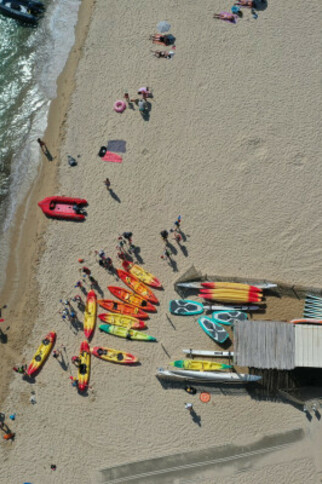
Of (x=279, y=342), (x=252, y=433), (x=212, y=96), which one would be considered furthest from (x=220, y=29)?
(x=252, y=433)

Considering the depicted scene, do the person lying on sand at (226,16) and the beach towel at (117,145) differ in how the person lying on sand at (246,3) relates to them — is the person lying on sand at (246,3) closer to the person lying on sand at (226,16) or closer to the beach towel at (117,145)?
the person lying on sand at (226,16)

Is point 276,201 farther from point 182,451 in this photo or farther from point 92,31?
point 92,31

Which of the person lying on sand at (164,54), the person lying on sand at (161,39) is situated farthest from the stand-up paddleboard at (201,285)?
the person lying on sand at (161,39)

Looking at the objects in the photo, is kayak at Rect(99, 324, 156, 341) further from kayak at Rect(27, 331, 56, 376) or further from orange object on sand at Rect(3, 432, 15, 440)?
orange object on sand at Rect(3, 432, 15, 440)

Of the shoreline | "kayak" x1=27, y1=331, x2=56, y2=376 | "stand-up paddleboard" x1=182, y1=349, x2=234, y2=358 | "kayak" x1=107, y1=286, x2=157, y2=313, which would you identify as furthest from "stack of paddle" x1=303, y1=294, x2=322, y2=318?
the shoreline

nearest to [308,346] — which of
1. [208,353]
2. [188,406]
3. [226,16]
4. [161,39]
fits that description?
[208,353]

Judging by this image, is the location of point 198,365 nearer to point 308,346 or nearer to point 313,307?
point 308,346
